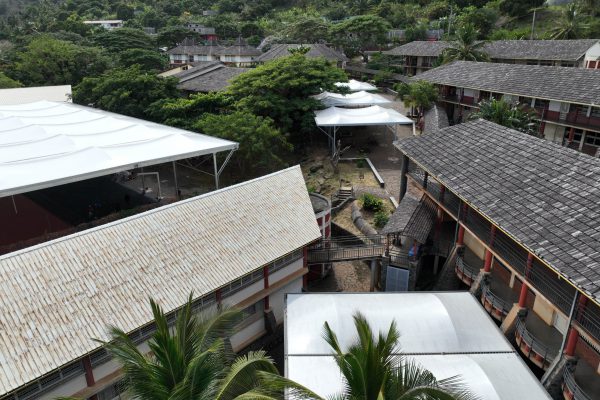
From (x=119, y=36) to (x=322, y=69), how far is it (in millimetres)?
49765

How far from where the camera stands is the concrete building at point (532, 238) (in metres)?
11.5

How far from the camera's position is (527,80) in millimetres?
33438

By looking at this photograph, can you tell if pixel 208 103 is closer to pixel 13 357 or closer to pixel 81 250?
pixel 81 250

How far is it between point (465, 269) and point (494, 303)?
2.27 m

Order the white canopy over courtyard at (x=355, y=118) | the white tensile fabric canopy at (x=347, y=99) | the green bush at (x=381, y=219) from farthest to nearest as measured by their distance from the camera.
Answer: the white tensile fabric canopy at (x=347, y=99) < the white canopy over courtyard at (x=355, y=118) < the green bush at (x=381, y=219)

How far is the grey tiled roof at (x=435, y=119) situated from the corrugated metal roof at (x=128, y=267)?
20827mm

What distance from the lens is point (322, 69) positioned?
37594 mm

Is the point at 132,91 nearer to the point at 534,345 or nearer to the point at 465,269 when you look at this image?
the point at 465,269

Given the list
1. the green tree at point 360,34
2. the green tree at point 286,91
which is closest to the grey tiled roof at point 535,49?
the green tree at point 360,34

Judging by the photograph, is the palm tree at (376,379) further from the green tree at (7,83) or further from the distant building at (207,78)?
the green tree at (7,83)

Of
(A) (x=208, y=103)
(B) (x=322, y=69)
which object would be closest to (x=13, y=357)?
(A) (x=208, y=103)

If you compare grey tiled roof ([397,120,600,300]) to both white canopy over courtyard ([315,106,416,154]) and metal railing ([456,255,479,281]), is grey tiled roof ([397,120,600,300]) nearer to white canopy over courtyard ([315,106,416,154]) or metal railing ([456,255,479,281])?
metal railing ([456,255,479,281])

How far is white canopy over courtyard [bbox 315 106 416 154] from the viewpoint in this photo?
3300 centimetres

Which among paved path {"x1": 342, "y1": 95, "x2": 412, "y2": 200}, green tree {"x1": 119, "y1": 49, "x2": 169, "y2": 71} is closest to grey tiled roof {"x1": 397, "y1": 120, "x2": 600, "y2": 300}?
paved path {"x1": 342, "y1": 95, "x2": 412, "y2": 200}
